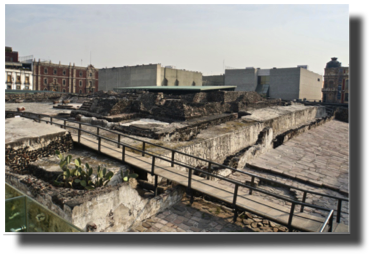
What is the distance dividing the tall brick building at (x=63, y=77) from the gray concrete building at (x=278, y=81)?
107 feet

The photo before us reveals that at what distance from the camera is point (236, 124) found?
541 inches

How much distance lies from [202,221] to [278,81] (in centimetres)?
3654

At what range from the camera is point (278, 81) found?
38531 mm

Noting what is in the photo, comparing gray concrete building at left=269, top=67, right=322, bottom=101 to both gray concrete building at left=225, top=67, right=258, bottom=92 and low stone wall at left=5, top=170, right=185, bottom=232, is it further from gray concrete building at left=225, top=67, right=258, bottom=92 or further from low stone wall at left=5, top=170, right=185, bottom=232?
low stone wall at left=5, top=170, right=185, bottom=232

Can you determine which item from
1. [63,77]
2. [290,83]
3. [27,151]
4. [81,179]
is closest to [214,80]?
[290,83]

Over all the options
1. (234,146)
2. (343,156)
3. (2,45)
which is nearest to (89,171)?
(2,45)

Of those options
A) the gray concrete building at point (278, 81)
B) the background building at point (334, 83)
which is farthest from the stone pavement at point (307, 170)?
the background building at point (334, 83)

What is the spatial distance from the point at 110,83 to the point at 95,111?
28916mm

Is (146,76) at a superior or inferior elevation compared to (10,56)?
inferior

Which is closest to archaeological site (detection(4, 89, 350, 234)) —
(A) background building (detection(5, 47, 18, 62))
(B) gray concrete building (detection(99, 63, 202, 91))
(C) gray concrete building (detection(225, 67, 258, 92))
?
(B) gray concrete building (detection(99, 63, 202, 91))

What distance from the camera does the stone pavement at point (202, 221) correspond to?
506 cm

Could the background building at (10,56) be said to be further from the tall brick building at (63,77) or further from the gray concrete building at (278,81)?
the gray concrete building at (278,81)

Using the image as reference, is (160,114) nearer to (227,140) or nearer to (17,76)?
(227,140)

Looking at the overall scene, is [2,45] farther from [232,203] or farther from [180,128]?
[180,128]
